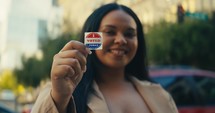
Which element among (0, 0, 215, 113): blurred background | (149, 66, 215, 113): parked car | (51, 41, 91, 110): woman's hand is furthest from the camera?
(0, 0, 215, 113): blurred background

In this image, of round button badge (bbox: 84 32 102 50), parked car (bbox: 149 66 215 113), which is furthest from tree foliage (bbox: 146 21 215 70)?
round button badge (bbox: 84 32 102 50)

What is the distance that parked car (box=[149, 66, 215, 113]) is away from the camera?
4832mm

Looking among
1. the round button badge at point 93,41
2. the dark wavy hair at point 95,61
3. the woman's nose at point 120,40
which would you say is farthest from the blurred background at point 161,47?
the round button badge at point 93,41

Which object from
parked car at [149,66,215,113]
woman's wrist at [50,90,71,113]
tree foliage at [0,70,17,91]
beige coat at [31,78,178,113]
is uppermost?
woman's wrist at [50,90,71,113]

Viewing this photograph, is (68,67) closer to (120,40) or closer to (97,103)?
(97,103)

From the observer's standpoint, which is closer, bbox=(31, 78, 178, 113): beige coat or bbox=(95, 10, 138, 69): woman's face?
bbox=(31, 78, 178, 113): beige coat

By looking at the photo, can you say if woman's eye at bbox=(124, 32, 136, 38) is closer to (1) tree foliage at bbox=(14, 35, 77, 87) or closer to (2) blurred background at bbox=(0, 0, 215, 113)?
(2) blurred background at bbox=(0, 0, 215, 113)

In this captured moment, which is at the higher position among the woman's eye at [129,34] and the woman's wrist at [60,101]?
the woman's eye at [129,34]

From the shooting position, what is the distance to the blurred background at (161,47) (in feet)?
16.3

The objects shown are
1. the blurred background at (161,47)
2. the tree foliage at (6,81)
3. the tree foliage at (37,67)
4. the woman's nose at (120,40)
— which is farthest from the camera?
the tree foliage at (6,81)

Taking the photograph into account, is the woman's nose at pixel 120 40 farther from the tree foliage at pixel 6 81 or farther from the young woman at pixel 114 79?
the tree foliage at pixel 6 81

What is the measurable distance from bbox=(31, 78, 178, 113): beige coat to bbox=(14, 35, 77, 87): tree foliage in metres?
29.4

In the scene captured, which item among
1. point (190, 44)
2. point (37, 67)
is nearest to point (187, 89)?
point (190, 44)

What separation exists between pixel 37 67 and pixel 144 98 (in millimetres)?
38890
